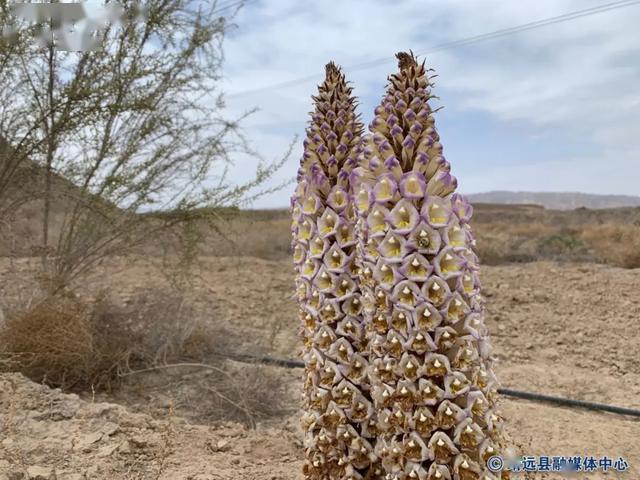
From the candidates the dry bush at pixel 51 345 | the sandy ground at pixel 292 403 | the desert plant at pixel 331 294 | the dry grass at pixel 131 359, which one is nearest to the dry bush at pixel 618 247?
the sandy ground at pixel 292 403

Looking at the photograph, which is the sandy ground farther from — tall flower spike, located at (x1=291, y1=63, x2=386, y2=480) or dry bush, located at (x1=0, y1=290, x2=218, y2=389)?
tall flower spike, located at (x1=291, y1=63, x2=386, y2=480)

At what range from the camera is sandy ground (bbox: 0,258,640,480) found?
3.54 meters

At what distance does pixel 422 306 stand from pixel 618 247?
11384 mm

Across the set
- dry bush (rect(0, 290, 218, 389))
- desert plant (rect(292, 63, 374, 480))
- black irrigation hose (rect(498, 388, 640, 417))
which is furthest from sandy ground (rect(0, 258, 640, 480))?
desert plant (rect(292, 63, 374, 480))

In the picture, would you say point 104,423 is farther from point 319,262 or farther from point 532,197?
point 532,197

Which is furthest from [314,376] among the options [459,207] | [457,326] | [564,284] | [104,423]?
[564,284]

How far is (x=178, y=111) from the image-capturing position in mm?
7004

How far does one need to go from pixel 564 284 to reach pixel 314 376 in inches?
303

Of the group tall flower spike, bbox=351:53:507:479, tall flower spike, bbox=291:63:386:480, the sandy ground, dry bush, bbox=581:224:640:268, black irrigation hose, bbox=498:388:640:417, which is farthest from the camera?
dry bush, bbox=581:224:640:268

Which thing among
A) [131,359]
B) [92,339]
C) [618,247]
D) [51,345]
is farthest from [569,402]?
[618,247]

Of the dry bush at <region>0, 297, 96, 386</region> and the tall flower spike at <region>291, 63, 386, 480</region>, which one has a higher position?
the tall flower spike at <region>291, 63, 386, 480</region>

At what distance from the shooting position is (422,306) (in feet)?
6.37

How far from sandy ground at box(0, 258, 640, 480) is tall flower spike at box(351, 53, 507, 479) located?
3.77 ft

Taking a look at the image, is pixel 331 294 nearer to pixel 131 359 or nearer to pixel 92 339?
pixel 92 339
